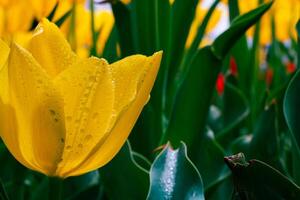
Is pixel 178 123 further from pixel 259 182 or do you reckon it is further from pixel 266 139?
pixel 259 182

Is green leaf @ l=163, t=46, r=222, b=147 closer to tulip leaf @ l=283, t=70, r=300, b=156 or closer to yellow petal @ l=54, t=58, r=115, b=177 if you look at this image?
tulip leaf @ l=283, t=70, r=300, b=156

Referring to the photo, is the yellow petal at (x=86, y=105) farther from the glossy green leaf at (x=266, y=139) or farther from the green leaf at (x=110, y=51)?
the green leaf at (x=110, y=51)

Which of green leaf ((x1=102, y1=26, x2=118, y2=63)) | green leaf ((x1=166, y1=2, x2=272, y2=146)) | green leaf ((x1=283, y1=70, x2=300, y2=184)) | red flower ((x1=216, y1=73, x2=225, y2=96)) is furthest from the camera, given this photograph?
red flower ((x1=216, y1=73, x2=225, y2=96))

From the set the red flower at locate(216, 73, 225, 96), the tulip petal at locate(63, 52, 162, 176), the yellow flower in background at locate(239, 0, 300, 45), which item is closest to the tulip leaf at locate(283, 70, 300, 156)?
the tulip petal at locate(63, 52, 162, 176)

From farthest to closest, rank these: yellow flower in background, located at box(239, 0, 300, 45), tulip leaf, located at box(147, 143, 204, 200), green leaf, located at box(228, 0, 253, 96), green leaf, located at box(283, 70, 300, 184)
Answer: yellow flower in background, located at box(239, 0, 300, 45) → green leaf, located at box(228, 0, 253, 96) → green leaf, located at box(283, 70, 300, 184) → tulip leaf, located at box(147, 143, 204, 200)

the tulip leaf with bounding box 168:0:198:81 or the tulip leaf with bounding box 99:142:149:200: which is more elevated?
the tulip leaf with bounding box 168:0:198:81

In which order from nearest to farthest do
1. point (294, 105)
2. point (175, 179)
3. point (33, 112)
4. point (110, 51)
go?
1. point (33, 112)
2. point (175, 179)
3. point (294, 105)
4. point (110, 51)

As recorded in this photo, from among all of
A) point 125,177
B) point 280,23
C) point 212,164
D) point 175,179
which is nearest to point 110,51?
point 212,164
